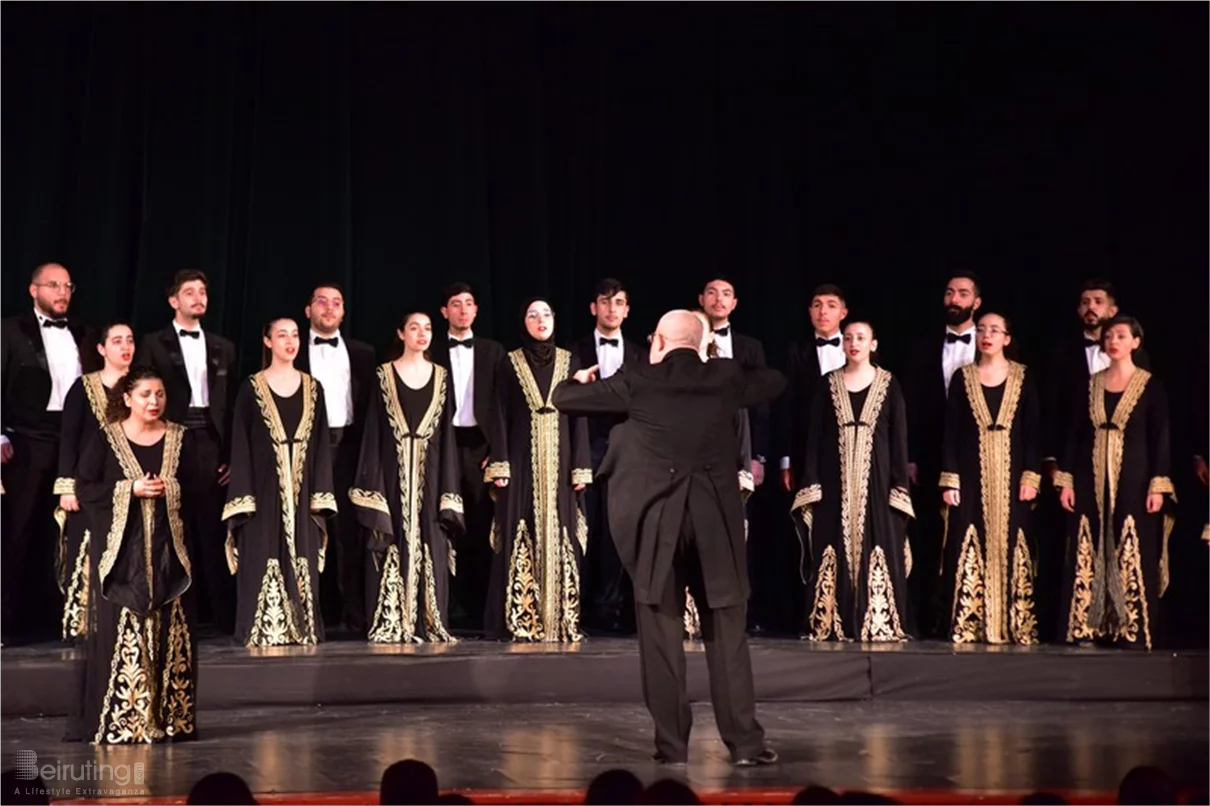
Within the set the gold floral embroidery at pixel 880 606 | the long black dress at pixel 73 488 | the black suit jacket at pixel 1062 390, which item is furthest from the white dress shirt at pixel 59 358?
the black suit jacket at pixel 1062 390

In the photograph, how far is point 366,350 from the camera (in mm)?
7945

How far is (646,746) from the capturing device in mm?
5645

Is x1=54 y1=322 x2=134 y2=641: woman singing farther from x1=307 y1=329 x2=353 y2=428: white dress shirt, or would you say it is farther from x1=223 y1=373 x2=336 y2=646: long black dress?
x1=307 y1=329 x2=353 y2=428: white dress shirt

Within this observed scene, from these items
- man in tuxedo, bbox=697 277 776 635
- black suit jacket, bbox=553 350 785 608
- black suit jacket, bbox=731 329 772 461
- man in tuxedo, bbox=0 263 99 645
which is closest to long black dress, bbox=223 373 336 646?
man in tuxedo, bbox=0 263 99 645

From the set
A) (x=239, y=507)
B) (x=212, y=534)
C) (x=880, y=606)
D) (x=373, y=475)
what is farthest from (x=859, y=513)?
(x=212, y=534)

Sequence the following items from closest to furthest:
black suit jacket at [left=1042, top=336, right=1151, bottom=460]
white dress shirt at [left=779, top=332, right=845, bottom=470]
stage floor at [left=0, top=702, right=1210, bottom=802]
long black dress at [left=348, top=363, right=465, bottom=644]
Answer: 1. stage floor at [left=0, top=702, right=1210, bottom=802]
2. long black dress at [left=348, top=363, right=465, bottom=644]
3. black suit jacket at [left=1042, top=336, right=1151, bottom=460]
4. white dress shirt at [left=779, top=332, right=845, bottom=470]

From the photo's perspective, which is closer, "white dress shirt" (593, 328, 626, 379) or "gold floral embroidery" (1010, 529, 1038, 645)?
"gold floral embroidery" (1010, 529, 1038, 645)

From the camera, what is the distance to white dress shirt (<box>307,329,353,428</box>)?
7785 mm

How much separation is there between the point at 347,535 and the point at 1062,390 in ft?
11.3

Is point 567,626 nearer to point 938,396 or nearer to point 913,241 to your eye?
point 938,396

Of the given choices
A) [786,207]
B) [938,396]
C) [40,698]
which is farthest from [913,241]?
[40,698]

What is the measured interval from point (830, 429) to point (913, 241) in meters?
2.00

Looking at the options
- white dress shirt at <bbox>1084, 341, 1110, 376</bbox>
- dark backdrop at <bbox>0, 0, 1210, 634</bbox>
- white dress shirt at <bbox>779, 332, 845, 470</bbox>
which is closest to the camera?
white dress shirt at <bbox>1084, 341, 1110, 376</bbox>

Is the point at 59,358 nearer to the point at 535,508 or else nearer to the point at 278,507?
the point at 278,507
